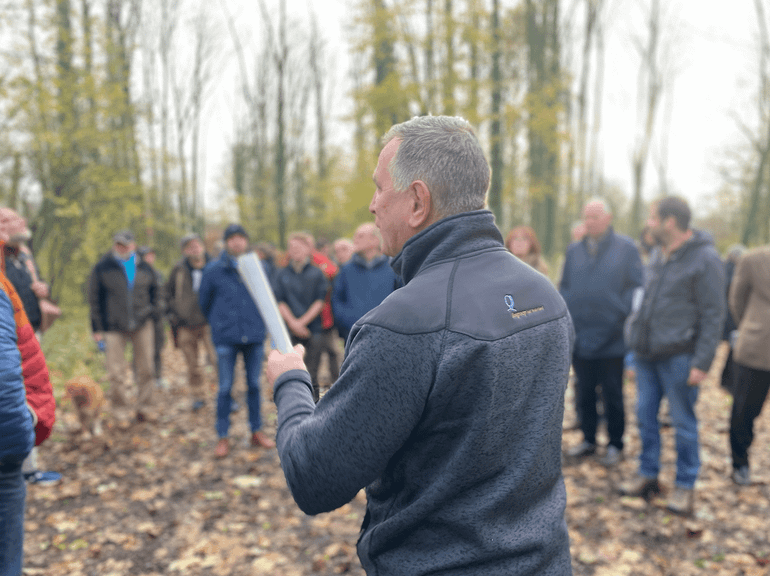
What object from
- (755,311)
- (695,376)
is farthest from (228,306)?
(755,311)

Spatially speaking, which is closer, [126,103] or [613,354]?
[613,354]

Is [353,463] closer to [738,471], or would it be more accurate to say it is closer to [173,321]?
[738,471]

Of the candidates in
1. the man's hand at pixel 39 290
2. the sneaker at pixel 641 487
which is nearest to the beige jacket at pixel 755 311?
the sneaker at pixel 641 487

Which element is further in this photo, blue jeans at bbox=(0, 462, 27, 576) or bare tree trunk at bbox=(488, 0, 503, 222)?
bare tree trunk at bbox=(488, 0, 503, 222)

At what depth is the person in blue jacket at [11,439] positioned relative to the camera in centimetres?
195

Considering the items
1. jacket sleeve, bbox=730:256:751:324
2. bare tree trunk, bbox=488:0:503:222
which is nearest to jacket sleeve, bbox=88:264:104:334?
jacket sleeve, bbox=730:256:751:324

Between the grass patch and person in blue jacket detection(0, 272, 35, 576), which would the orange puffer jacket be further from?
the grass patch

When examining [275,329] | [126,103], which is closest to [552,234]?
[126,103]

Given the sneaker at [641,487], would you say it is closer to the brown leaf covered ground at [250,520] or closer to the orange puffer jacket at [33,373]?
the brown leaf covered ground at [250,520]

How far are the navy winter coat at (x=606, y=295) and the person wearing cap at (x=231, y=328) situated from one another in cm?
337

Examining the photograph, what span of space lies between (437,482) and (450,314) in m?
0.41

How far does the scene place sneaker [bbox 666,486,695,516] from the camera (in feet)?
13.9

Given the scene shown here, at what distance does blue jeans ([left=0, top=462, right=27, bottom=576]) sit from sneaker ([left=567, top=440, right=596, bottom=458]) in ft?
15.8

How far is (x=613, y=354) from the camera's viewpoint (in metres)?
5.29
